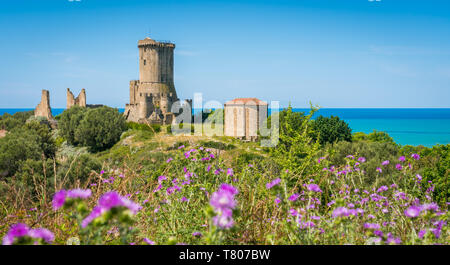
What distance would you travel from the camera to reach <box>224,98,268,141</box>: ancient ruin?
1775 inches

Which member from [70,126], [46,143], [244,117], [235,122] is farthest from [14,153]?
[244,117]

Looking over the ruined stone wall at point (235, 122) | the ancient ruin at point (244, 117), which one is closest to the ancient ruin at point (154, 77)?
the ruined stone wall at point (235, 122)

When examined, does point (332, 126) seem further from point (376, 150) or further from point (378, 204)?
point (378, 204)

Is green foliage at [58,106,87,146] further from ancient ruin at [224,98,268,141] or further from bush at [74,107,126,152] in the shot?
ancient ruin at [224,98,268,141]

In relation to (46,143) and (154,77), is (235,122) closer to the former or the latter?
(154,77)

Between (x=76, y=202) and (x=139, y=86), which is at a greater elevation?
(x=139, y=86)

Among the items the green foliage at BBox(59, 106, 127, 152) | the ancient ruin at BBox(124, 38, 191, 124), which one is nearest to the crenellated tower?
the ancient ruin at BBox(124, 38, 191, 124)

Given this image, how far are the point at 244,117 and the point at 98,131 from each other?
18.2m

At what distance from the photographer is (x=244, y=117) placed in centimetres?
4562
